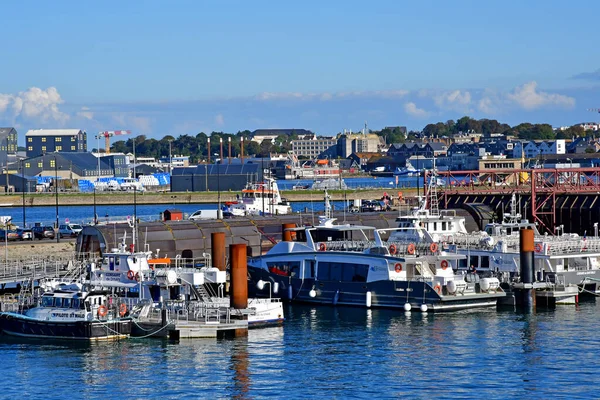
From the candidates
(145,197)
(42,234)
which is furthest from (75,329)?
(145,197)

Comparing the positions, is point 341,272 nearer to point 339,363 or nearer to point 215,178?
point 339,363

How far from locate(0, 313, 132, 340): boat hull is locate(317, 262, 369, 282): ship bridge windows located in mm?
13072

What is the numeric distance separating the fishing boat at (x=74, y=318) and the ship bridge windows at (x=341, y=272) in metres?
12.6

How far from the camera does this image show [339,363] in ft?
135

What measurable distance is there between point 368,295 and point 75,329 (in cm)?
1459

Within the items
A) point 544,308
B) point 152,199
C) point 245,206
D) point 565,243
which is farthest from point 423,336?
point 152,199

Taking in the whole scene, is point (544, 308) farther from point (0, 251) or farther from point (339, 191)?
point (339, 191)

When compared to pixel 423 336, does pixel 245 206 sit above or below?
above

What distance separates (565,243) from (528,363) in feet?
55.6

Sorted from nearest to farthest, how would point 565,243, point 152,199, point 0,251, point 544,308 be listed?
point 544,308 → point 565,243 → point 0,251 → point 152,199

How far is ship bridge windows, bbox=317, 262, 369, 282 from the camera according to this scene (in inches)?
2127

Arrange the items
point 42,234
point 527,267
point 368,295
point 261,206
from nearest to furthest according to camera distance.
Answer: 1. point 527,267
2. point 368,295
3. point 42,234
4. point 261,206

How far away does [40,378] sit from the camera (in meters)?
39.0

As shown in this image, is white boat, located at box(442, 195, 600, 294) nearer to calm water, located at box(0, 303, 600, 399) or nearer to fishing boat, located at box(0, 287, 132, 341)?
calm water, located at box(0, 303, 600, 399)
